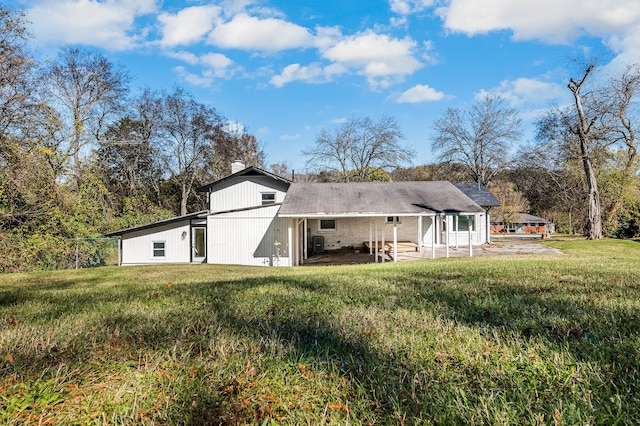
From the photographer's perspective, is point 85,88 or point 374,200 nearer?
point 374,200

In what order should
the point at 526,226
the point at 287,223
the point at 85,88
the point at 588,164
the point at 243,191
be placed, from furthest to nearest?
the point at 526,226, the point at 85,88, the point at 588,164, the point at 243,191, the point at 287,223

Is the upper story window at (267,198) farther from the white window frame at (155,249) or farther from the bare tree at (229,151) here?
the bare tree at (229,151)

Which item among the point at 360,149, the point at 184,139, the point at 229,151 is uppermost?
the point at 184,139

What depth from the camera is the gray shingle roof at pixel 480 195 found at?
23984mm

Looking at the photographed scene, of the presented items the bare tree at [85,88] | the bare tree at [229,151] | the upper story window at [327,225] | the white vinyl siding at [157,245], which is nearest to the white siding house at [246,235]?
the white vinyl siding at [157,245]

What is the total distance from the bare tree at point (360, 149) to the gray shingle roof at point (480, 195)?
12.8 meters

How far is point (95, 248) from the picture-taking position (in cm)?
1756

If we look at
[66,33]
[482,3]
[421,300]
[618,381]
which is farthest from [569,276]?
[66,33]

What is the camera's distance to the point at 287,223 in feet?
61.2

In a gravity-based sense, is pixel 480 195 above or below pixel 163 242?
above

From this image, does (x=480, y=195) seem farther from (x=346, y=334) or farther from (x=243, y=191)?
(x=346, y=334)

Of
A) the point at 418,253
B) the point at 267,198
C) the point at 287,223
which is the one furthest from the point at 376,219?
the point at 267,198

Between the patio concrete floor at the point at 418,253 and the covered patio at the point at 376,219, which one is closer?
the covered patio at the point at 376,219

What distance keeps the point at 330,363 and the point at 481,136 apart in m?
37.0
